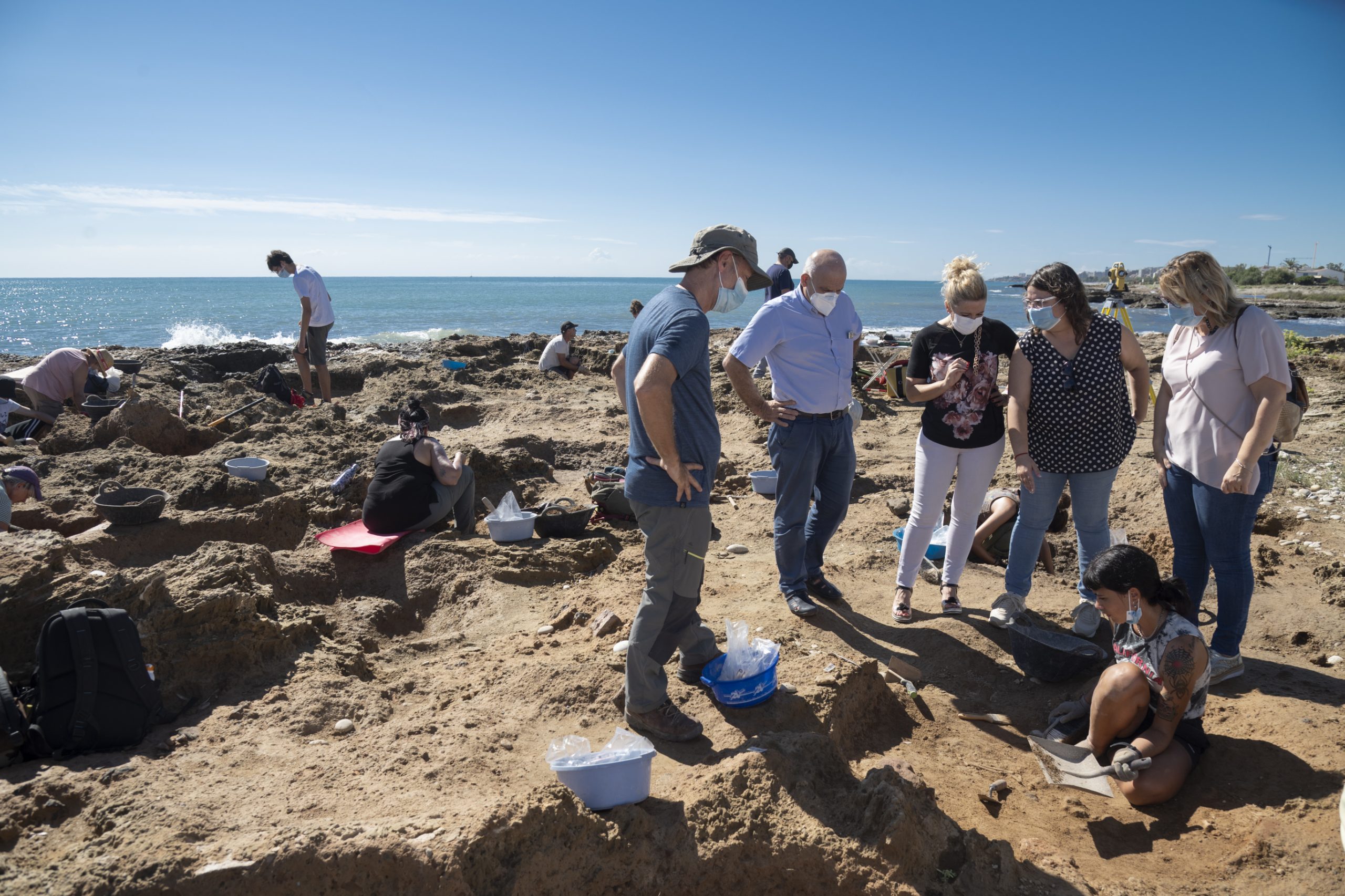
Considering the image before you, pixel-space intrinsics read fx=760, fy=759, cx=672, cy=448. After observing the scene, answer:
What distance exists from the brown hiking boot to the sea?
11.8m

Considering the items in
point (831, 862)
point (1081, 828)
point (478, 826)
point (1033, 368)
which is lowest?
point (1081, 828)

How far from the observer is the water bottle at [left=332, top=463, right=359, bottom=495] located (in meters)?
6.20

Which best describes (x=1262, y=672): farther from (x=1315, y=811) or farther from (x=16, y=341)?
(x=16, y=341)

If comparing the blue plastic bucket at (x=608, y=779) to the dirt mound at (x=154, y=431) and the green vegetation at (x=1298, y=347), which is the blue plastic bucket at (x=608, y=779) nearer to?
the dirt mound at (x=154, y=431)

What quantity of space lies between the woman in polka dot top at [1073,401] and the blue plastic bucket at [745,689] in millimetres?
1584

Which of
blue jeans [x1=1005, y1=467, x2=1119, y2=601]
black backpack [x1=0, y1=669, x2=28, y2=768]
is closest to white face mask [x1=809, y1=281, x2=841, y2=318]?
blue jeans [x1=1005, y1=467, x2=1119, y2=601]

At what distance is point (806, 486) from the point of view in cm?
381

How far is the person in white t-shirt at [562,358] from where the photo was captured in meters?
13.0

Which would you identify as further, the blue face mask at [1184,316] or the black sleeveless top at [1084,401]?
the black sleeveless top at [1084,401]

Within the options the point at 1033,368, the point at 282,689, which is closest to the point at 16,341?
the point at 282,689

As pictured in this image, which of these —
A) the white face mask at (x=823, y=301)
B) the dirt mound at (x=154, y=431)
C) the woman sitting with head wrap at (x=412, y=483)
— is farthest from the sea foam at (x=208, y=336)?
the white face mask at (x=823, y=301)

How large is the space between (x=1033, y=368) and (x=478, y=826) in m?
3.04

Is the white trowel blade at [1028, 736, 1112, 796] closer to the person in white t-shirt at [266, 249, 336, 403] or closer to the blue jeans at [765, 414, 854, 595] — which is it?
the blue jeans at [765, 414, 854, 595]

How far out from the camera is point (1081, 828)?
8.98 ft
